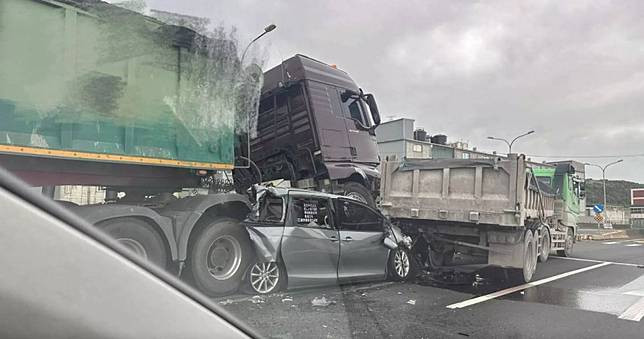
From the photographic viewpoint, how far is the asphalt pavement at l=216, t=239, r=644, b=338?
16.5 ft

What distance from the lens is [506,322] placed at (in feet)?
18.6

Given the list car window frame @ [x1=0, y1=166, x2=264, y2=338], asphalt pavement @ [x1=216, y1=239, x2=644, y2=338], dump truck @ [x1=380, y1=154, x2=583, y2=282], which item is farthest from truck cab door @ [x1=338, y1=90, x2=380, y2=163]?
car window frame @ [x1=0, y1=166, x2=264, y2=338]

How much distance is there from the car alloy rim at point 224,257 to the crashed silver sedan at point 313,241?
0.21 metres

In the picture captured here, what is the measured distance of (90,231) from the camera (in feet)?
3.79

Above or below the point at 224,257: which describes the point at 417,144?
above

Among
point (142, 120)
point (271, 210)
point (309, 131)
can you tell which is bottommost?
point (271, 210)

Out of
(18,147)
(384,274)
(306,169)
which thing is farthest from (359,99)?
(18,147)

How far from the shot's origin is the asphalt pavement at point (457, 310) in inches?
198

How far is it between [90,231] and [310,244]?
5.26m

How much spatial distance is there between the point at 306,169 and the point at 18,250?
7504 millimetres

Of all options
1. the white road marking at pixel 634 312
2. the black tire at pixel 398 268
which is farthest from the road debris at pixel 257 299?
the white road marking at pixel 634 312

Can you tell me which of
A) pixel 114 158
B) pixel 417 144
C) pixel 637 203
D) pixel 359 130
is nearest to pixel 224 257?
pixel 114 158

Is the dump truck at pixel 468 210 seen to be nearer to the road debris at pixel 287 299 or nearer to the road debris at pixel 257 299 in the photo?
the road debris at pixel 287 299

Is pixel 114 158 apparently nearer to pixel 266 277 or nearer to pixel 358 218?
pixel 266 277
